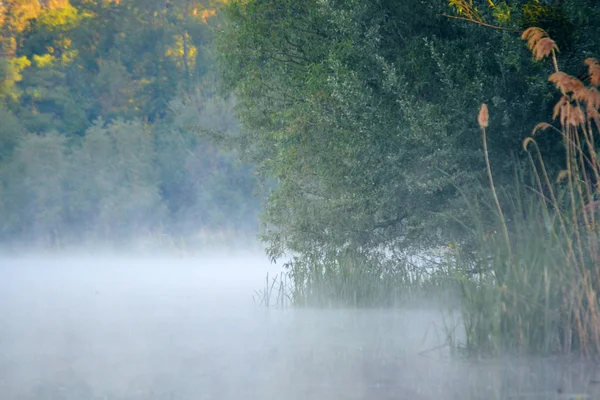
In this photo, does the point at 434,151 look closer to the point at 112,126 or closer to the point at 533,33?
the point at 533,33

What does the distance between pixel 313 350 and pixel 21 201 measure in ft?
94.0

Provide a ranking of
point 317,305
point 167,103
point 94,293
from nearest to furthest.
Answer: point 317,305
point 94,293
point 167,103

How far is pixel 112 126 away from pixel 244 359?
3057cm

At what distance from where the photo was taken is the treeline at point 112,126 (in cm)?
3356

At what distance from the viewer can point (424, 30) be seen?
32.7 ft

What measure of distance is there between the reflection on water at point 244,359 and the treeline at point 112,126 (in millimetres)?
19691

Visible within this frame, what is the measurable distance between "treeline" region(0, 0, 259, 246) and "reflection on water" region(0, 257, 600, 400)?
19691 mm

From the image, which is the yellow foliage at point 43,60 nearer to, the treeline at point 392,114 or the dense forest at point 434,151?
the dense forest at point 434,151

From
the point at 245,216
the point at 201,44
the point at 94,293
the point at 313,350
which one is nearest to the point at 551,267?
the point at 313,350

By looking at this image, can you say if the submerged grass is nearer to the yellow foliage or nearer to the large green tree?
the large green tree

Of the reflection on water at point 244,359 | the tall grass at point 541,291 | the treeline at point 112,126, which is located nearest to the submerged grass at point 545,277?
the tall grass at point 541,291

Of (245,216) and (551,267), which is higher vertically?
(245,216)

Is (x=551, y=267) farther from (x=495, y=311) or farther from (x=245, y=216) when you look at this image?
(x=245, y=216)

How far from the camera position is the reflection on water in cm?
514
